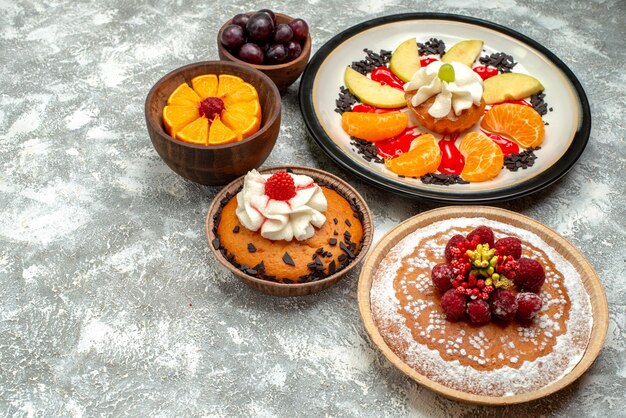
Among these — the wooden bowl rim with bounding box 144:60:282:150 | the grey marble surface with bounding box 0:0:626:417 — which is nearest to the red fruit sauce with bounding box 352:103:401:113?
the grey marble surface with bounding box 0:0:626:417

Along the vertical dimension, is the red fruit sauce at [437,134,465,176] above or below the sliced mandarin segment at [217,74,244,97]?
below

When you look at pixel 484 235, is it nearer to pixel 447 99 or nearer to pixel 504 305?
pixel 504 305

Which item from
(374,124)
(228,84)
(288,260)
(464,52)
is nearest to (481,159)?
(374,124)

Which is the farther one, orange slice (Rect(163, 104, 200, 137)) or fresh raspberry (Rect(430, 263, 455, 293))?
orange slice (Rect(163, 104, 200, 137))

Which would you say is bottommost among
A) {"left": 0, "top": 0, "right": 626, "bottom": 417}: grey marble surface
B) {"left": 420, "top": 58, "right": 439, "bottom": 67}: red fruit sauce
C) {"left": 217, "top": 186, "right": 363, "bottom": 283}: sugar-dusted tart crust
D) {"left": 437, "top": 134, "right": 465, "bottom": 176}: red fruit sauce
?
{"left": 0, "top": 0, "right": 626, "bottom": 417}: grey marble surface

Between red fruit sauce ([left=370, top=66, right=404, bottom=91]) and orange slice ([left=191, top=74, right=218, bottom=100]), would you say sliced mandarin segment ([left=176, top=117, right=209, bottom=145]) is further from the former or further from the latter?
red fruit sauce ([left=370, top=66, right=404, bottom=91])

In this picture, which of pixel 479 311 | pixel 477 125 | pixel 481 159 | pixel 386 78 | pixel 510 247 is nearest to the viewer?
pixel 479 311

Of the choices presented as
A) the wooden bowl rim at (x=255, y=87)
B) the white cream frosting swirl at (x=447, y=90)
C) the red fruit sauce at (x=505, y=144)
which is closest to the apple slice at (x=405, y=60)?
the white cream frosting swirl at (x=447, y=90)
